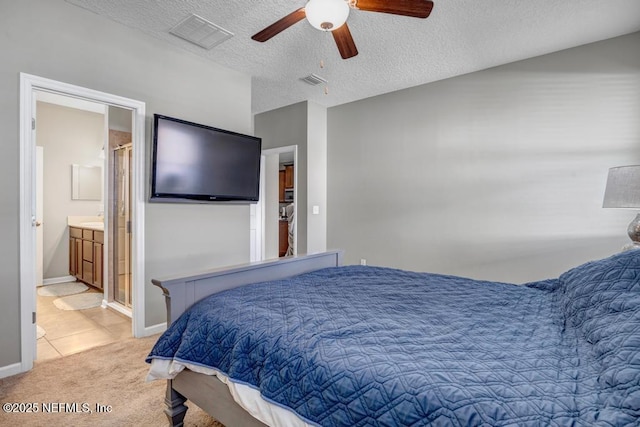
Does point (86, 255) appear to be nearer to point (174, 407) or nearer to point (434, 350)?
point (174, 407)

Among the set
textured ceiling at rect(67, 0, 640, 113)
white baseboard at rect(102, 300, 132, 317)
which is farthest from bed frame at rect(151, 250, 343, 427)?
white baseboard at rect(102, 300, 132, 317)

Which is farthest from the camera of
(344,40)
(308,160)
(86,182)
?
(86,182)

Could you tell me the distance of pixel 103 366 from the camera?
2.32 meters

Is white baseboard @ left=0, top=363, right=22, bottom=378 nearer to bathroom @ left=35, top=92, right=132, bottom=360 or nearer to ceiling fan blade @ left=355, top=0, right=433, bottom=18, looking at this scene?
bathroom @ left=35, top=92, right=132, bottom=360

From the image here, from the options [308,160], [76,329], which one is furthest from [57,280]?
[308,160]

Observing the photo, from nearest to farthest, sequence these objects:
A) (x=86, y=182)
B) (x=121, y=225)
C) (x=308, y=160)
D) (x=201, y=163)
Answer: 1. (x=201, y=163)
2. (x=121, y=225)
3. (x=308, y=160)
4. (x=86, y=182)

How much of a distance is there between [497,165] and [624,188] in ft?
4.23

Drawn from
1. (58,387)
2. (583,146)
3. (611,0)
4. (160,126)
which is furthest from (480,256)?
(58,387)

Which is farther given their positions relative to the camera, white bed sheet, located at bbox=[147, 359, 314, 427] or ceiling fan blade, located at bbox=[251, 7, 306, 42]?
ceiling fan blade, located at bbox=[251, 7, 306, 42]

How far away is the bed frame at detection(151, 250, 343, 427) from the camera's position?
1.32 metres

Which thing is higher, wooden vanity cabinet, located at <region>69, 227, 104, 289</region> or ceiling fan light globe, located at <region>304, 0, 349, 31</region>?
ceiling fan light globe, located at <region>304, 0, 349, 31</region>

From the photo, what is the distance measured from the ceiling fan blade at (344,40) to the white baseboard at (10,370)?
10.2ft

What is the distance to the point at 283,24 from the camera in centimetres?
210

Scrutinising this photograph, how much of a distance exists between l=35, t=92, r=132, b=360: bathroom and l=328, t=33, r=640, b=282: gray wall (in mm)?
2821
